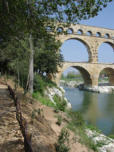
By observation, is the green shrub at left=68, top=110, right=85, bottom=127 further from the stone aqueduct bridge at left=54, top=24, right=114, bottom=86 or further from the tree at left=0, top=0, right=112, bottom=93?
the stone aqueduct bridge at left=54, top=24, right=114, bottom=86

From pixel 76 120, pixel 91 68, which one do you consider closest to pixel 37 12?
pixel 76 120

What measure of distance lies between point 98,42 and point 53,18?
23739mm

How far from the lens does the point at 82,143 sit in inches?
134

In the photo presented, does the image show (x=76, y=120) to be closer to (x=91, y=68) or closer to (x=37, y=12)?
(x=37, y=12)

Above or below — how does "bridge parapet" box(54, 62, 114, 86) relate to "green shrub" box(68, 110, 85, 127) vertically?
above

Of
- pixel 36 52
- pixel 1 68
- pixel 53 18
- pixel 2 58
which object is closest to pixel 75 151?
pixel 53 18

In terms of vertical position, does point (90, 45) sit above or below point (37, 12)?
above

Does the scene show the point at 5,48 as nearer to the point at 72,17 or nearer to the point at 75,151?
the point at 72,17

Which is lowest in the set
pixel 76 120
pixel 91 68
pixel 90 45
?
pixel 76 120

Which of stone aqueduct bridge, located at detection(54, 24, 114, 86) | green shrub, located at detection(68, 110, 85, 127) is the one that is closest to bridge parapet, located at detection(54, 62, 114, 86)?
stone aqueduct bridge, located at detection(54, 24, 114, 86)

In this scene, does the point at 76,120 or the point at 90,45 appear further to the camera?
the point at 90,45

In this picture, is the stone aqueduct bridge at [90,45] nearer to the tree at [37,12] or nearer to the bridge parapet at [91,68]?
the bridge parapet at [91,68]

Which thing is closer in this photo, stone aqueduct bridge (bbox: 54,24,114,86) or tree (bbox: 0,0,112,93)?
tree (bbox: 0,0,112,93)

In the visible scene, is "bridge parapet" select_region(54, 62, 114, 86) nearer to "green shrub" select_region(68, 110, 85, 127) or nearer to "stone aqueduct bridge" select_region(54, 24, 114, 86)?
"stone aqueduct bridge" select_region(54, 24, 114, 86)
